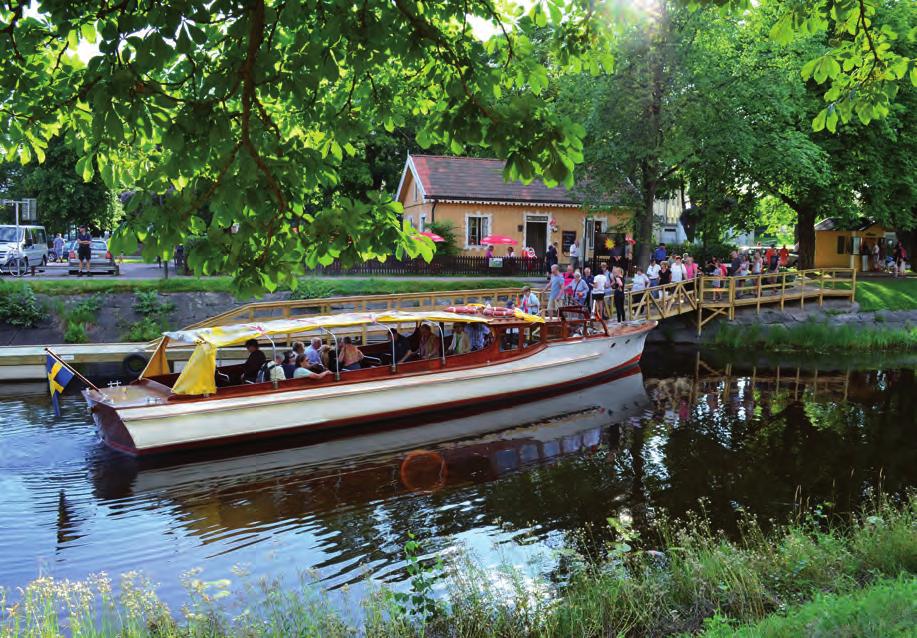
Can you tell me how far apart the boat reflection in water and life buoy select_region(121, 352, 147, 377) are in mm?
7082

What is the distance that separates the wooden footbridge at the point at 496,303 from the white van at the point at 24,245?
379 inches

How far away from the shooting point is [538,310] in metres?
24.9

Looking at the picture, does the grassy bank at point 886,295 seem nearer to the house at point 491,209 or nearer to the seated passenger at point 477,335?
the house at point 491,209

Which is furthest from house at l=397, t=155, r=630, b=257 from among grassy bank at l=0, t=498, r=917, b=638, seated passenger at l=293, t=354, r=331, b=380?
grassy bank at l=0, t=498, r=917, b=638

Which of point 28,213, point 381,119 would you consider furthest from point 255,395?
point 28,213

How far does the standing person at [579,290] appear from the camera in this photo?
25078 millimetres

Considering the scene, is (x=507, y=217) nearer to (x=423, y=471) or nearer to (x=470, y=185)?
(x=470, y=185)

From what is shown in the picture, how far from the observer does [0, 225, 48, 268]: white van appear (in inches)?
1210

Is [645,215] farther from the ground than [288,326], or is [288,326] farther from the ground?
[645,215]

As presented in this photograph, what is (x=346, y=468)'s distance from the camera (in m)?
14.7

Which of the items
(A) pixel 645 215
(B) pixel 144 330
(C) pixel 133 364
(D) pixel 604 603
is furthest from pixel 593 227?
(D) pixel 604 603

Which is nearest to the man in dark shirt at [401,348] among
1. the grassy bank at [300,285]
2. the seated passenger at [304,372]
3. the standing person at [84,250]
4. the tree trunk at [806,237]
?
the seated passenger at [304,372]

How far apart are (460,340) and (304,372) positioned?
4540 mm

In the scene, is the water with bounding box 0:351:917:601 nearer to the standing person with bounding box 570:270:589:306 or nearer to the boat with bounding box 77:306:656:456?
the boat with bounding box 77:306:656:456
